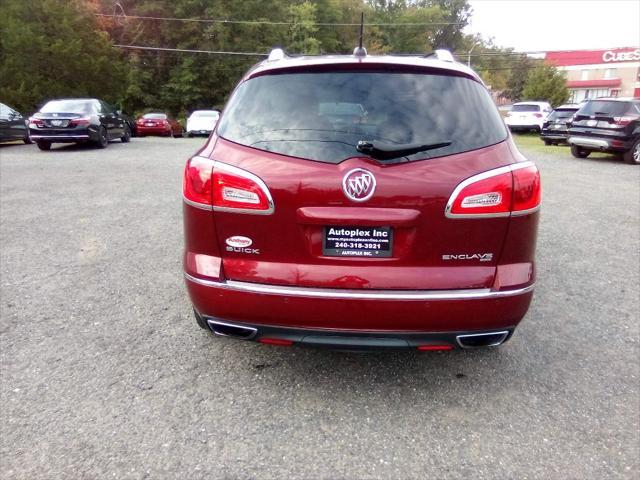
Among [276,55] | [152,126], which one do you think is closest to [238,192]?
[276,55]

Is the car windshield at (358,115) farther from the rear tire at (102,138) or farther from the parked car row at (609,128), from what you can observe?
the rear tire at (102,138)

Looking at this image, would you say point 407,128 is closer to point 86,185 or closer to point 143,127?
point 86,185

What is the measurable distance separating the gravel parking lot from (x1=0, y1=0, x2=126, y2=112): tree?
83.2 feet

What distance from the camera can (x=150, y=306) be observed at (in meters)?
4.06

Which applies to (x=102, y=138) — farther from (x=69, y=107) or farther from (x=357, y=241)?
(x=357, y=241)

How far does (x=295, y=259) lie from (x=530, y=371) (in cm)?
173

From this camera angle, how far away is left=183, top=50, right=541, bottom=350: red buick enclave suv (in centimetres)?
250

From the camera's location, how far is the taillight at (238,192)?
2531 mm

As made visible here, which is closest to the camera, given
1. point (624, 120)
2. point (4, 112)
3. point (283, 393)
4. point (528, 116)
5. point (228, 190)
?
point (228, 190)

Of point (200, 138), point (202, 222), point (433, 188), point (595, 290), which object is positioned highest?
point (433, 188)

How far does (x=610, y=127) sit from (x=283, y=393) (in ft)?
48.0

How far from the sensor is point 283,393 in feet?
9.62

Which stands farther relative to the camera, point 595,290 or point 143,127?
point 143,127

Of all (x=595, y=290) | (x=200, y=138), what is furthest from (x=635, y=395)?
(x=200, y=138)
